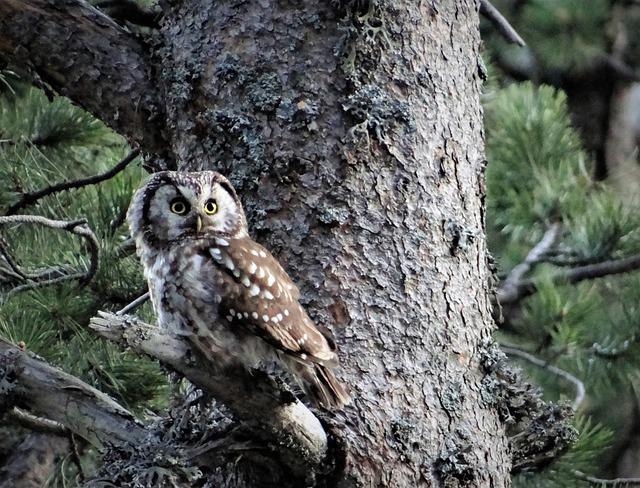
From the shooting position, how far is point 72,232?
2539 mm

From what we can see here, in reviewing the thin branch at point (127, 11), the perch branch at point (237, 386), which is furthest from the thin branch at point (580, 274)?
the perch branch at point (237, 386)

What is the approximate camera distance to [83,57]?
2.35 meters

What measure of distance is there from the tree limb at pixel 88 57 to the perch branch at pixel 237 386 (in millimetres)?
735

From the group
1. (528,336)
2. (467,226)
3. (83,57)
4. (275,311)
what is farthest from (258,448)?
(528,336)

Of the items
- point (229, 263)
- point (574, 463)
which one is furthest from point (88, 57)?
point (574, 463)

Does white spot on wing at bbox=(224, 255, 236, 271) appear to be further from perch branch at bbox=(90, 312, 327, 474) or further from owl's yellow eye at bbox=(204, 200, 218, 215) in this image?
perch branch at bbox=(90, 312, 327, 474)

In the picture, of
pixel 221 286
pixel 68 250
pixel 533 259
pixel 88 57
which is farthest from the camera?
pixel 533 259

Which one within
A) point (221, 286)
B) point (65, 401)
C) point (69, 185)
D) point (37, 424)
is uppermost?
point (221, 286)

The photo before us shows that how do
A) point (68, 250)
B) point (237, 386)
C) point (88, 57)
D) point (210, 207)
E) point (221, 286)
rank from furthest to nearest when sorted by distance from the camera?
1. point (68, 250)
2. point (88, 57)
3. point (210, 207)
4. point (221, 286)
5. point (237, 386)

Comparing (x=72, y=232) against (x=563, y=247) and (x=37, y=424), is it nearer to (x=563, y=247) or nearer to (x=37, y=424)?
(x=37, y=424)

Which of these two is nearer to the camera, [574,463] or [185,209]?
[185,209]

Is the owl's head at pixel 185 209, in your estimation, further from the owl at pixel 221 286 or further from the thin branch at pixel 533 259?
the thin branch at pixel 533 259

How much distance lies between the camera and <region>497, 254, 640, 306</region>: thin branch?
3260 millimetres

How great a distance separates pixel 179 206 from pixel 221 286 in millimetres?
262
